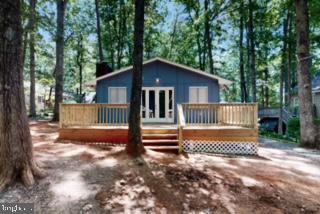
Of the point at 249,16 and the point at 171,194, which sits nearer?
the point at 171,194

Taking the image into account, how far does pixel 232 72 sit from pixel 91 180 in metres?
37.9

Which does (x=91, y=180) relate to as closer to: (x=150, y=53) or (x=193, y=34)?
(x=193, y=34)

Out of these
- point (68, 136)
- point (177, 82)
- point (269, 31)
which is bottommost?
point (68, 136)

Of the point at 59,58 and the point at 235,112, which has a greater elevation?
the point at 59,58

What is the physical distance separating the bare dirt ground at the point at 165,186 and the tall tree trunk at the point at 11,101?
37cm

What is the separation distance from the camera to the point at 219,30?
2431 centimetres

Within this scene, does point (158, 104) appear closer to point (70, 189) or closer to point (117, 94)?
point (117, 94)

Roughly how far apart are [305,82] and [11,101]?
10.6 meters

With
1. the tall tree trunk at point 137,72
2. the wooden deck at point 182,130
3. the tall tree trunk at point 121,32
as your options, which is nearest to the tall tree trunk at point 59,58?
the wooden deck at point 182,130

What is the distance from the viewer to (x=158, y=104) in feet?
47.8

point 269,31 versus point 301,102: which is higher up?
point 269,31

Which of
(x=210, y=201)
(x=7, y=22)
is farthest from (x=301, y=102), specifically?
(x=7, y=22)

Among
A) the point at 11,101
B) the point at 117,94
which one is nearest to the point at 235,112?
the point at 11,101

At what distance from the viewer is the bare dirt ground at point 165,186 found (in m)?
4.91
